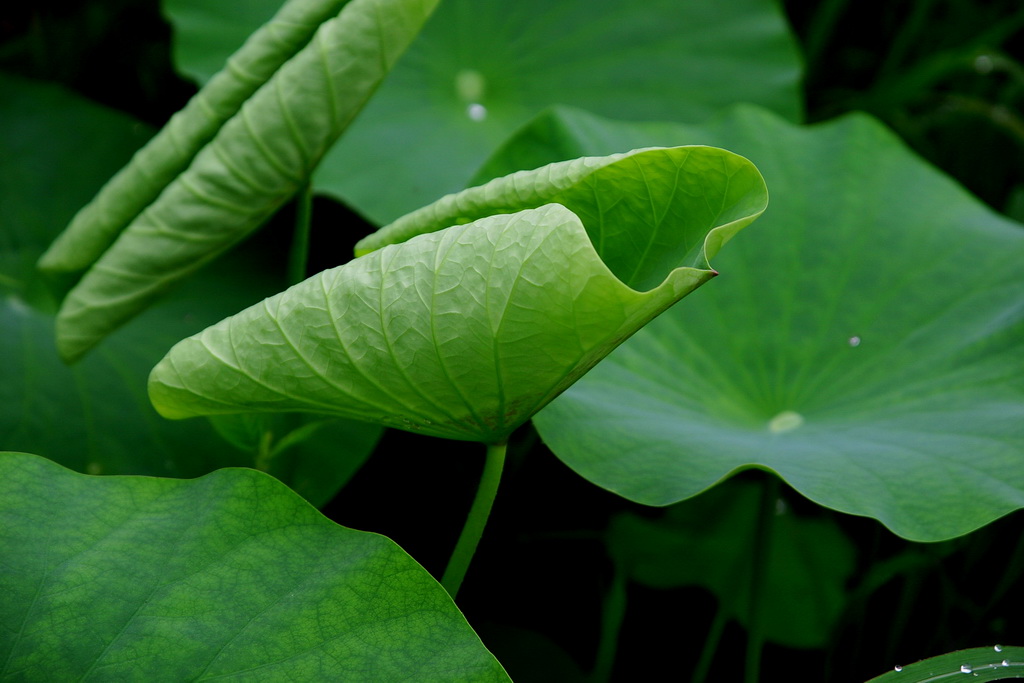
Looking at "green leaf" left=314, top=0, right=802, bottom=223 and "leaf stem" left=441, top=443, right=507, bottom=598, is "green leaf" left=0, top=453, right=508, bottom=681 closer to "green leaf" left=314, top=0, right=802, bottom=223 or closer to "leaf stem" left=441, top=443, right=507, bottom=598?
"leaf stem" left=441, top=443, right=507, bottom=598

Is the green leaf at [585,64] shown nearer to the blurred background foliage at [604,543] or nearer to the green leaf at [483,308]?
the blurred background foliage at [604,543]

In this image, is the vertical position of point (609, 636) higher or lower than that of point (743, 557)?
higher

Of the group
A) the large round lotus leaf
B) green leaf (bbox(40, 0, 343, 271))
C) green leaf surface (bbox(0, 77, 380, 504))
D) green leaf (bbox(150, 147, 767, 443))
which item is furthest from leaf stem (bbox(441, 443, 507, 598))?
the large round lotus leaf

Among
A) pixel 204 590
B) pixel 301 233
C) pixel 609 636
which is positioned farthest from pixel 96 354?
pixel 609 636

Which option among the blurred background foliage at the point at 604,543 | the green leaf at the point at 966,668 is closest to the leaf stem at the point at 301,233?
the blurred background foliage at the point at 604,543

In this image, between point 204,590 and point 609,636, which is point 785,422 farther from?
point 204,590

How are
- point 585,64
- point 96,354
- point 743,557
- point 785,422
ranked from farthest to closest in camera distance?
point 585,64, point 743,557, point 96,354, point 785,422

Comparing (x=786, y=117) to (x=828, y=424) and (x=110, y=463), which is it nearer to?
(x=828, y=424)

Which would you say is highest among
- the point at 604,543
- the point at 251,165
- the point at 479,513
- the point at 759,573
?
the point at 251,165
